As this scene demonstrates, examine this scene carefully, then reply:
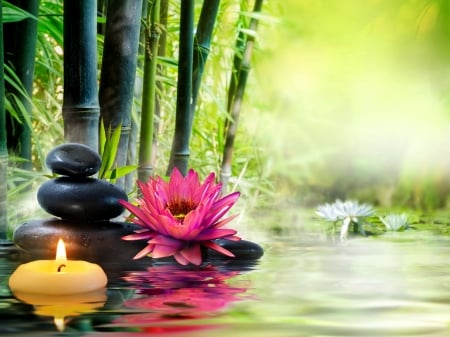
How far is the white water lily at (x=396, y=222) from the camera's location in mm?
2237

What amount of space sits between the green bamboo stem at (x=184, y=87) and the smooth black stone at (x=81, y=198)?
20.3 inches

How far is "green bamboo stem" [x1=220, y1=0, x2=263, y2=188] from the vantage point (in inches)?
95.0

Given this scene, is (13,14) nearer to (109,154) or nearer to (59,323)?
(109,154)

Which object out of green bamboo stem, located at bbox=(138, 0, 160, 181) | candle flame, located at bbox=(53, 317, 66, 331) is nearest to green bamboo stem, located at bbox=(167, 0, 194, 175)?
green bamboo stem, located at bbox=(138, 0, 160, 181)

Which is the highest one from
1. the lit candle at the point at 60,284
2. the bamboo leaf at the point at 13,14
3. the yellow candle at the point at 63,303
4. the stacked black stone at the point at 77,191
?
the bamboo leaf at the point at 13,14

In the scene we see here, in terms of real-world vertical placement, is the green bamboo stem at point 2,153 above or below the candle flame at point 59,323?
above

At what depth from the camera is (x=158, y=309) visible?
0.92m

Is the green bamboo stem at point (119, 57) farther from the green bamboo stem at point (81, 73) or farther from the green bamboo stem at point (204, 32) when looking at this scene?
the green bamboo stem at point (204, 32)

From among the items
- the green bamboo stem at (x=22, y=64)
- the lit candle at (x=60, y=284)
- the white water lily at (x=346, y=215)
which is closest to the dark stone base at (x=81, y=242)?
the lit candle at (x=60, y=284)

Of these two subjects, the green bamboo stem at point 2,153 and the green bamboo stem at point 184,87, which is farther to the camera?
the green bamboo stem at point 184,87

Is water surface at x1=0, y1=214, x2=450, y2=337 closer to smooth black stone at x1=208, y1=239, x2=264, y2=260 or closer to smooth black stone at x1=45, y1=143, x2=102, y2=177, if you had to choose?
smooth black stone at x1=208, y1=239, x2=264, y2=260

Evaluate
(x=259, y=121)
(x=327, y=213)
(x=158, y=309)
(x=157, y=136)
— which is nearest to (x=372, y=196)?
(x=259, y=121)

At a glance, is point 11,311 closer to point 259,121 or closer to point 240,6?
point 240,6

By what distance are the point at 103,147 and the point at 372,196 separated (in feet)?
5.28
